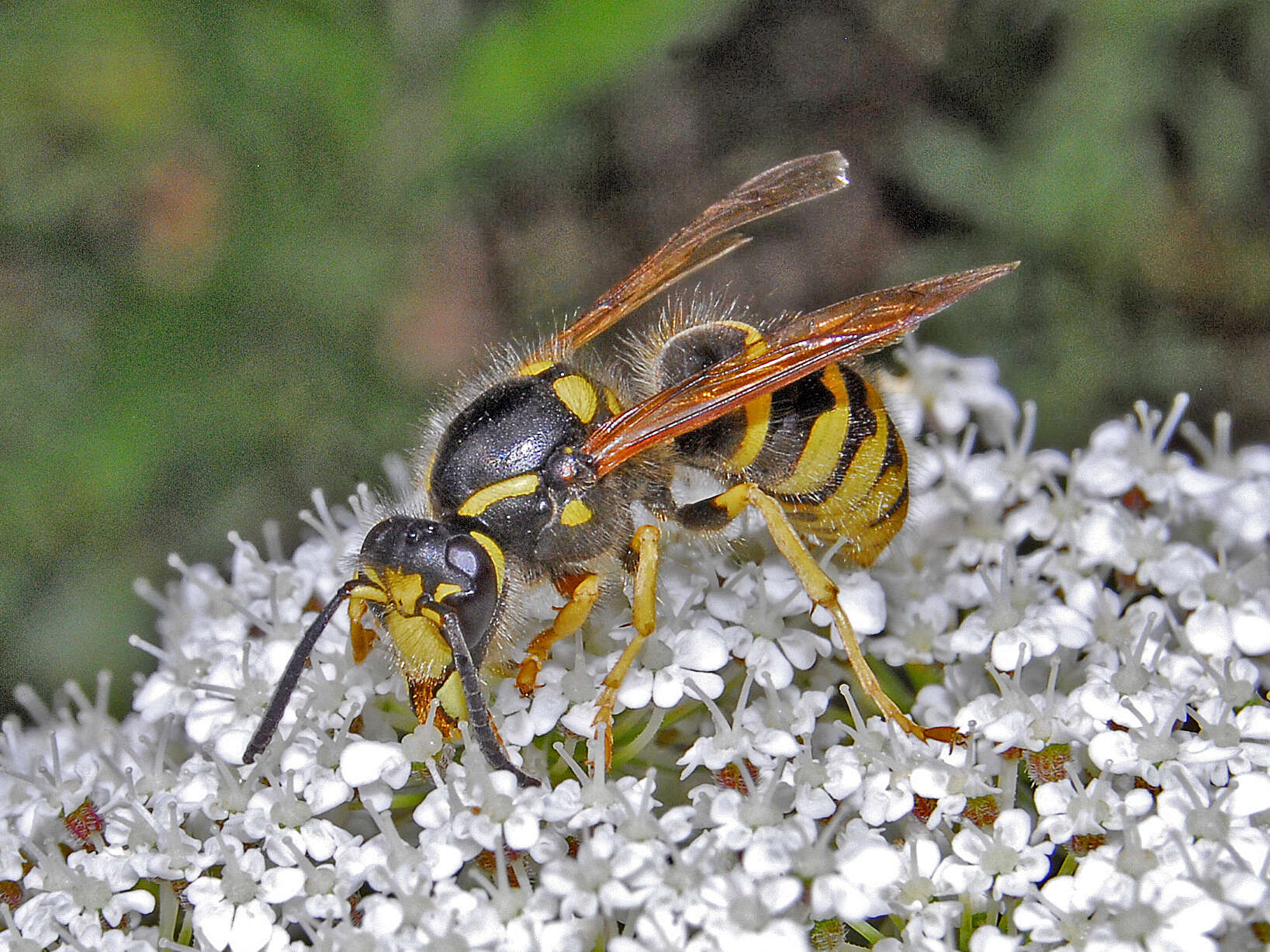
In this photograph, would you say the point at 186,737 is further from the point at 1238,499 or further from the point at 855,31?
the point at 855,31

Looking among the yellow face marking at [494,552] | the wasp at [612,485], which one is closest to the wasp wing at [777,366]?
the wasp at [612,485]

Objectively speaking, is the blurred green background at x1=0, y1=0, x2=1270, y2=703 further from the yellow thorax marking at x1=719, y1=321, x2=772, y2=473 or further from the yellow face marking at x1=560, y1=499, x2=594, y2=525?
the yellow face marking at x1=560, y1=499, x2=594, y2=525

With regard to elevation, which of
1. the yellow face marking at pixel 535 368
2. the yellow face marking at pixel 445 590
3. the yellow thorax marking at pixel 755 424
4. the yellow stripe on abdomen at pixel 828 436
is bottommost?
the yellow stripe on abdomen at pixel 828 436

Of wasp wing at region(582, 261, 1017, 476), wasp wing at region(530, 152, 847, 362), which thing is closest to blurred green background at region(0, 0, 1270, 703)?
wasp wing at region(530, 152, 847, 362)

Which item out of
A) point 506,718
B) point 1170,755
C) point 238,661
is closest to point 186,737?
point 238,661

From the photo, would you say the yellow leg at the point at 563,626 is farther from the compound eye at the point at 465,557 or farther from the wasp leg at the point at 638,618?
the compound eye at the point at 465,557

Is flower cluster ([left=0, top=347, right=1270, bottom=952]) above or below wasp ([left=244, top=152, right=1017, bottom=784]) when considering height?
below

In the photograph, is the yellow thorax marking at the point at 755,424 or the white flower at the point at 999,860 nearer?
the white flower at the point at 999,860

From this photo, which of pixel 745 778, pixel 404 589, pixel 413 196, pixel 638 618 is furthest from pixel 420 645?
pixel 413 196
